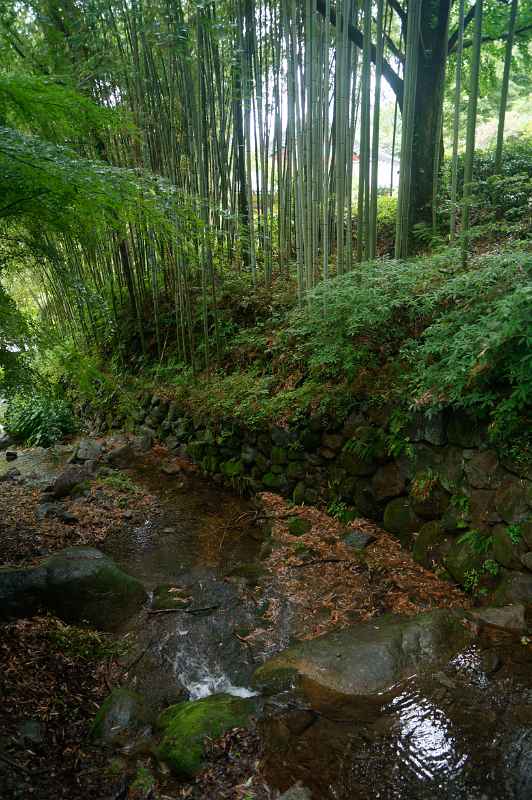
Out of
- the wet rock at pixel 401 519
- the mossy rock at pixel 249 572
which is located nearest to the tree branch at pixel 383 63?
the wet rock at pixel 401 519

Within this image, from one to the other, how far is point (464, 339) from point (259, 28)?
485cm

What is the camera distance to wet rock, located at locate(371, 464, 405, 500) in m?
3.46

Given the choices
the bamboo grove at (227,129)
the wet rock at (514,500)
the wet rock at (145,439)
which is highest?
the bamboo grove at (227,129)

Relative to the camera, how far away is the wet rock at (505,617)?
93.5 inches

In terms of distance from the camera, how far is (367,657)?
2.34m

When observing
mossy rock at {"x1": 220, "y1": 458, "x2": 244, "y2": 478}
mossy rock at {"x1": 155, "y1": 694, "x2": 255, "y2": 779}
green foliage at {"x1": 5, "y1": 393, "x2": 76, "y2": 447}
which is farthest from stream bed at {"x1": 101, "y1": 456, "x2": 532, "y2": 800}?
green foliage at {"x1": 5, "y1": 393, "x2": 76, "y2": 447}

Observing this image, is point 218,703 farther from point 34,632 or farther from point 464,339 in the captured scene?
point 464,339

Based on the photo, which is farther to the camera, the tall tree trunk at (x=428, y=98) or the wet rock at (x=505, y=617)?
the tall tree trunk at (x=428, y=98)

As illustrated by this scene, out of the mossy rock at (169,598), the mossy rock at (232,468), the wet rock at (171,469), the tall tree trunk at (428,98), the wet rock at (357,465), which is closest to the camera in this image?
the mossy rock at (169,598)

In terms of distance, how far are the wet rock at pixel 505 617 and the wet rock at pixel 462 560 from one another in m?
0.30

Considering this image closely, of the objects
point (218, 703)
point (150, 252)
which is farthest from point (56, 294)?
point (218, 703)

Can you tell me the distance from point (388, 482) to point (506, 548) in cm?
104

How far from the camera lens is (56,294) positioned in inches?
348

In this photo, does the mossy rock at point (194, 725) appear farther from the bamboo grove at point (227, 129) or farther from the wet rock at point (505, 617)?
the bamboo grove at point (227, 129)
